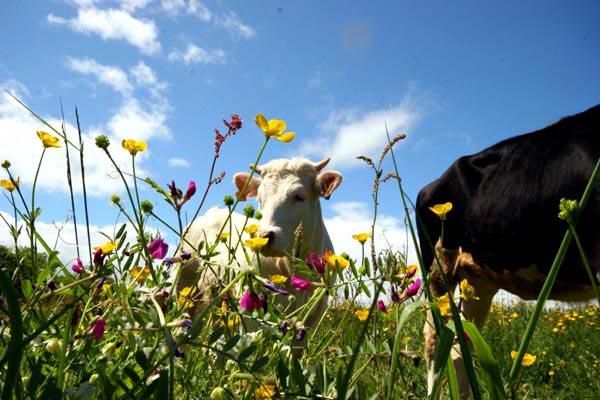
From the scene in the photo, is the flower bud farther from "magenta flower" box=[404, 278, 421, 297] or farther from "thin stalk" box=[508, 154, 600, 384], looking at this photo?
"thin stalk" box=[508, 154, 600, 384]

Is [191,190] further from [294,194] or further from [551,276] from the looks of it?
[294,194]

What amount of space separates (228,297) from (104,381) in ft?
0.98

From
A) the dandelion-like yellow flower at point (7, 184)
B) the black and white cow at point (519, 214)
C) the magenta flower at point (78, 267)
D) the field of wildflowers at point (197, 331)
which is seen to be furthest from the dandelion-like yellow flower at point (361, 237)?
the black and white cow at point (519, 214)

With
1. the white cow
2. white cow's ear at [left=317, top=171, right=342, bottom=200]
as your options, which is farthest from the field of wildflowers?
white cow's ear at [left=317, top=171, right=342, bottom=200]

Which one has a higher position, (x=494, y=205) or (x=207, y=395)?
(x=494, y=205)

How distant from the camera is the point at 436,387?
0.92m

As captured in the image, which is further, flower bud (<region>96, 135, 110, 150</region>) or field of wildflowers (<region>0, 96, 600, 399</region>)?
flower bud (<region>96, 135, 110, 150</region>)

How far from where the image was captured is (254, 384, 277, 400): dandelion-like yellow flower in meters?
0.95

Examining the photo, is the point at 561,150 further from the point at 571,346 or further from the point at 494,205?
the point at 571,346

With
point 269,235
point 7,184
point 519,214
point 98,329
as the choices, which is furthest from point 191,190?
point 519,214

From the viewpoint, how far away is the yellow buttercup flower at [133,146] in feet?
4.77

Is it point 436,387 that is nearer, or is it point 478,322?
point 436,387

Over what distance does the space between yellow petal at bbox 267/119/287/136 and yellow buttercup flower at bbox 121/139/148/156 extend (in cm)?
37

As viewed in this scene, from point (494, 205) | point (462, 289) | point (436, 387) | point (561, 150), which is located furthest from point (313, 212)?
point (436, 387)
